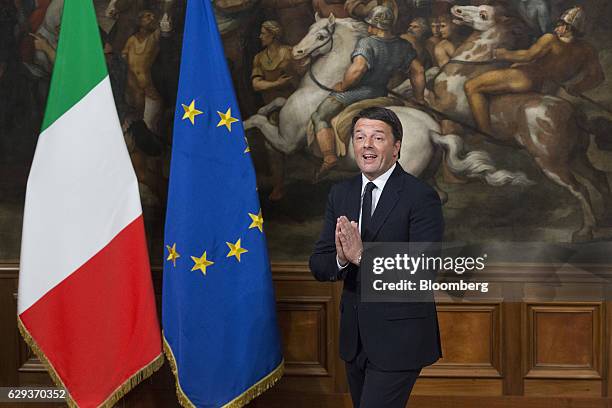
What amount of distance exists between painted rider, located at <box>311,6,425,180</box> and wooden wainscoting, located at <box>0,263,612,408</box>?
115 cm

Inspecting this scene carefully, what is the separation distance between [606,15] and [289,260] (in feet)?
8.43

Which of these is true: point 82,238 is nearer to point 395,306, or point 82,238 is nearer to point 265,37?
point 265,37

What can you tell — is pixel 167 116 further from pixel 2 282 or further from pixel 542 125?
pixel 542 125

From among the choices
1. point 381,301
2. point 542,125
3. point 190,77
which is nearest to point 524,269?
point 542,125

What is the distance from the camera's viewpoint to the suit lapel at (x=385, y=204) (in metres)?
3.41

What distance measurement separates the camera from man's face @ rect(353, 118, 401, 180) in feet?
11.2

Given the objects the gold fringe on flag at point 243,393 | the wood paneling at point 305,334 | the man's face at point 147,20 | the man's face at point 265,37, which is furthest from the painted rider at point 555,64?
the man's face at point 147,20

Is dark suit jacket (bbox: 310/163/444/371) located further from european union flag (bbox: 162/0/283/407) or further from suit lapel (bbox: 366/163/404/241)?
european union flag (bbox: 162/0/283/407)

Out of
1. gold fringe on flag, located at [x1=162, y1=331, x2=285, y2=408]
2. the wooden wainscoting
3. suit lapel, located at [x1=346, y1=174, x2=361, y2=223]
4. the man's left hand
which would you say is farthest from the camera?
the wooden wainscoting

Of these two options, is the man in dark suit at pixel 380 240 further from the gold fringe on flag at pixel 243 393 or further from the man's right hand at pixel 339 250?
the gold fringe on flag at pixel 243 393

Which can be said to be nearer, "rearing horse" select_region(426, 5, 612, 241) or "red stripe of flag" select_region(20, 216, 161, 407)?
"red stripe of flag" select_region(20, 216, 161, 407)

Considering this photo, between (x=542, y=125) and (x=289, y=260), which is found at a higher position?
(x=542, y=125)

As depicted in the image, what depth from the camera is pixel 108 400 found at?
453 centimetres

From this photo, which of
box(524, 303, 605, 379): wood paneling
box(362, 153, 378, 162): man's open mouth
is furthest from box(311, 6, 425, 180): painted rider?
box(362, 153, 378, 162): man's open mouth
